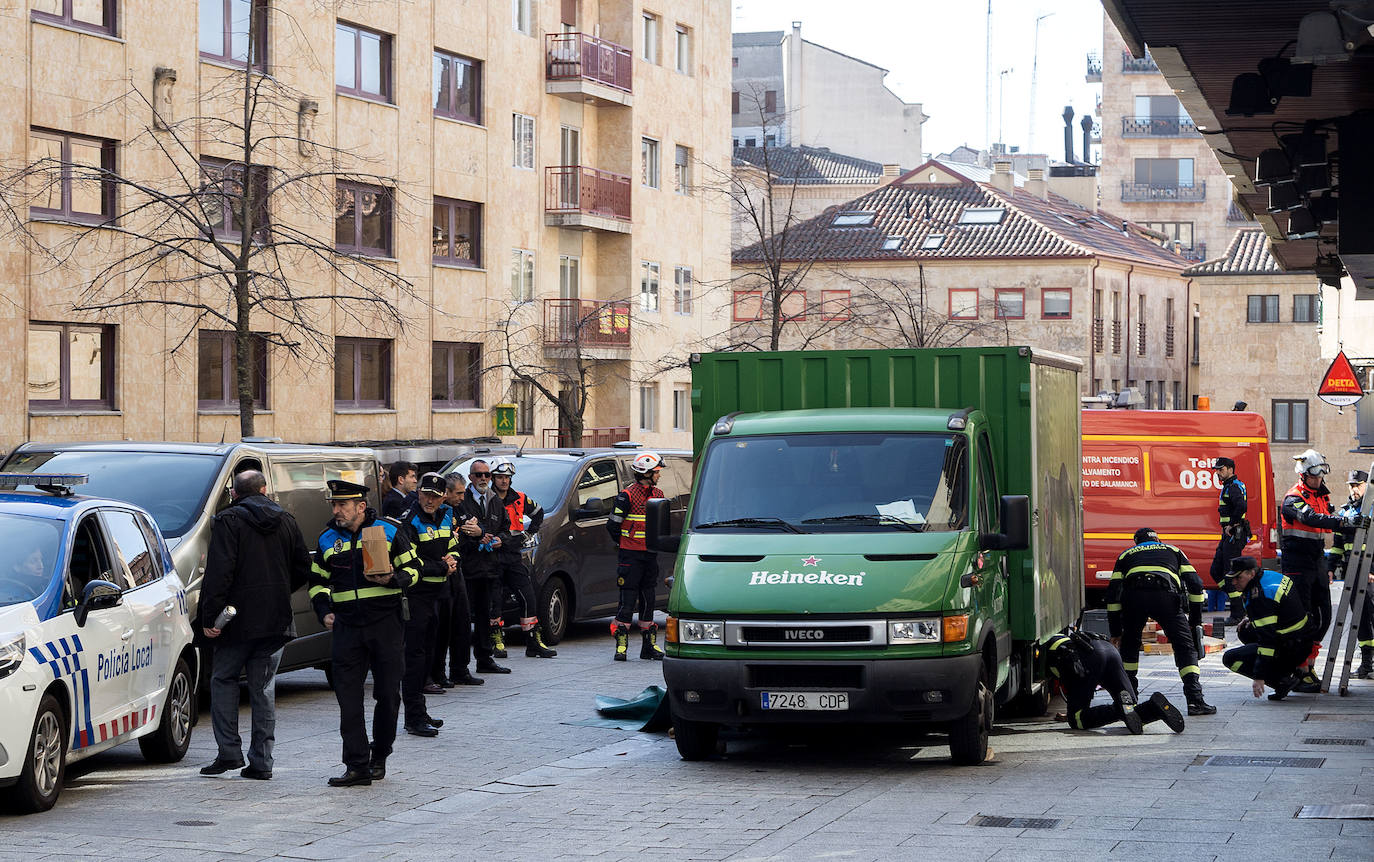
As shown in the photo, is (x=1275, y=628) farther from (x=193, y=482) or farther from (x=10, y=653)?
(x=10, y=653)

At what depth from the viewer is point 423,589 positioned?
13062 mm

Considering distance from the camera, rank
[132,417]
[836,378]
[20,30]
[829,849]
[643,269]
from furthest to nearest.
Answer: [643,269] < [132,417] < [20,30] < [836,378] < [829,849]

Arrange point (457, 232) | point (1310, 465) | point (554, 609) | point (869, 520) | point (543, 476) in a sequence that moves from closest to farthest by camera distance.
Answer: point (869, 520)
point (1310, 465)
point (554, 609)
point (543, 476)
point (457, 232)

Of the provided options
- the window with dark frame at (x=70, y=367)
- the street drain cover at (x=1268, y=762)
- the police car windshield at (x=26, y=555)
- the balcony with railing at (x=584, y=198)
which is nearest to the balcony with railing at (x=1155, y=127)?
the balcony with railing at (x=584, y=198)

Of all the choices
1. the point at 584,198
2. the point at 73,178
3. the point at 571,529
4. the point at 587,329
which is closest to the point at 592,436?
the point at 587,329

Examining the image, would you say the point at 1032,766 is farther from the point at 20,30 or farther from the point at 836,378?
the point at 20,30

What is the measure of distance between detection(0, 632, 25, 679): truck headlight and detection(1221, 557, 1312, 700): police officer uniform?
31.2 ft

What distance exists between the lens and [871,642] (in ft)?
35.8

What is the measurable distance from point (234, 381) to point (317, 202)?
374 centimetres

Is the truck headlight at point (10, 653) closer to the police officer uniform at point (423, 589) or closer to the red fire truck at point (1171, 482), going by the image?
the police officer uniform at point (423, 589)

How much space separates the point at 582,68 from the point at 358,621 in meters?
33.9

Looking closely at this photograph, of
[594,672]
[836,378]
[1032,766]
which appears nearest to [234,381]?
[594,672]

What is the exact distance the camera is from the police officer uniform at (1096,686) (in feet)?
42.8

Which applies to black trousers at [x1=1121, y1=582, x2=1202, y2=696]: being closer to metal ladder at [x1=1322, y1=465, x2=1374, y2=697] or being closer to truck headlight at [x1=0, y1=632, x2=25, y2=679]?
metal ladder at [x1=1322, y1=465, x2=1374, y2=697]
